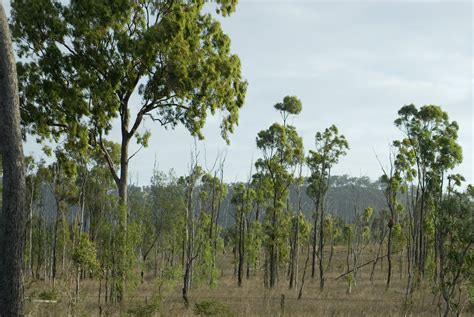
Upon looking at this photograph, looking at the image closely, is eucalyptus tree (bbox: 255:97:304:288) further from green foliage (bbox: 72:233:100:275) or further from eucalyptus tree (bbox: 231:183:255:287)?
green foliage (bbox: 72:233:100:275)

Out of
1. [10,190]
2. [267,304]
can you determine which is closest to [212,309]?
[10,190]

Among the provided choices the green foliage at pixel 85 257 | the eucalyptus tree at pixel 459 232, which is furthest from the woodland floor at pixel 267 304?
the eucalyptus tree at pixel 459 232

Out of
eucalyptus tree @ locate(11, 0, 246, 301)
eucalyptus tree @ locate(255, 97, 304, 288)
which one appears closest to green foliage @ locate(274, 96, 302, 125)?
eucalyptus tree @ locate(255, 97, 304, 288)

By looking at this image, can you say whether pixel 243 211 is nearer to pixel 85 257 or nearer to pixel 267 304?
pixel 267 304

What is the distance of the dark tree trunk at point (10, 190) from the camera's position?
734 centimetres

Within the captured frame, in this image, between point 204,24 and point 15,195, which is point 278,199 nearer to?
point 204,24

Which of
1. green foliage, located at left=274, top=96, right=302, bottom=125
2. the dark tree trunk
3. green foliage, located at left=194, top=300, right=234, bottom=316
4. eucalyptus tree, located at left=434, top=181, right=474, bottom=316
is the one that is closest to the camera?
the dark tree trunk

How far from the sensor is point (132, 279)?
15.2m

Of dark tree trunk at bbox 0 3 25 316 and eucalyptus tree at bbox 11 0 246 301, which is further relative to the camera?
eucalyptus tree at bbox 11 0 246 301

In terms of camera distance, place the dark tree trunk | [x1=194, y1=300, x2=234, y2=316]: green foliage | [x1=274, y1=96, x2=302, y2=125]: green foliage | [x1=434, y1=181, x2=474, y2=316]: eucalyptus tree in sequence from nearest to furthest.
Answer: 1. the dark tree trunk
2. [x1=194, y1=300, x2=234, y2=316]: green foliage
3. [x1=434, y1=181, x2=474, y2=316]: eucalyptus tree
4. [x1=274, y1=96, x2=302, y2=125]: green foliage

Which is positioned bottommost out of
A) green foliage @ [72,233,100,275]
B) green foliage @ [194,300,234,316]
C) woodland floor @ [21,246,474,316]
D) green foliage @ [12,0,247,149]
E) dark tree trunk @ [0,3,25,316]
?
woodland floor @ [21,246,474,316]

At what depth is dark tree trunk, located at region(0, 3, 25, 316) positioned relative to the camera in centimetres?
734

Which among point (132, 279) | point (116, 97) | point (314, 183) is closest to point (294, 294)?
point (314, 183)

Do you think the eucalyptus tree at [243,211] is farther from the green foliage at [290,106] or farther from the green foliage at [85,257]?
the green foliage at [85,257]
